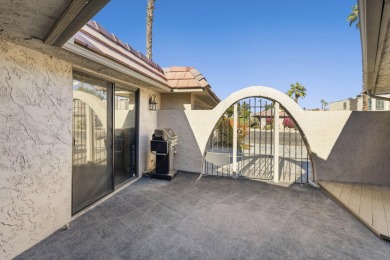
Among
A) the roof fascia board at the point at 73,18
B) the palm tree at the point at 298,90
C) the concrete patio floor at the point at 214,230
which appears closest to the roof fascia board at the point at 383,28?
the roof fascia board at the point at 73,18

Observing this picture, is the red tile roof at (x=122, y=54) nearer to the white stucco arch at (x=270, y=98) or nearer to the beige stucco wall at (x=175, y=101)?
the beige stucco wall at (x=175, y=101)

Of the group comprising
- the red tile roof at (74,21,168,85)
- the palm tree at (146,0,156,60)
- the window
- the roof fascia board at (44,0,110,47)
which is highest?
the palm tree at (146,0,156,60)

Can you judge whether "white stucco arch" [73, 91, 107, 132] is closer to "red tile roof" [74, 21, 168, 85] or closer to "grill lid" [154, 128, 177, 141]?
"red tile roof" [74, 21, 168, 85]

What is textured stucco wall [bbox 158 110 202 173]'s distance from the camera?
820 centimetres

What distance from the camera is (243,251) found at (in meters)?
3.32

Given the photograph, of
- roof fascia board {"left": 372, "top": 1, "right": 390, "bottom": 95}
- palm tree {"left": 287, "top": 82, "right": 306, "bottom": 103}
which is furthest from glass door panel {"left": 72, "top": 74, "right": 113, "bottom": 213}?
palm tree {"left": 287, "top": 82, "right": 306, "bottom": 103}

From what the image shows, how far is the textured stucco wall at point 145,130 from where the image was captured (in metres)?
7.48

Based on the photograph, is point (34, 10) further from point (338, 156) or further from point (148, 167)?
point (338, 156)

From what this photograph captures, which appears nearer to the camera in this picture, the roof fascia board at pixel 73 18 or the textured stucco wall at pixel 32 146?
the roof fascia board at pixel 73 18

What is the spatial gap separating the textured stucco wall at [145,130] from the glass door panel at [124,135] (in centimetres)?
29

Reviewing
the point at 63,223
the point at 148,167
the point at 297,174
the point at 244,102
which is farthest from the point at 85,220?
the point at 297,174

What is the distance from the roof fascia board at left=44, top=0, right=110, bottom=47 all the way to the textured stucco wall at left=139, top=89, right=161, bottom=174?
15.0 ft

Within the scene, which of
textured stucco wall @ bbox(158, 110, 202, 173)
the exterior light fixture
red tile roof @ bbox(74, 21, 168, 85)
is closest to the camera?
red tile roof @ bbox(74, 21, 168, 85)

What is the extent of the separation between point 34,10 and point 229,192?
19.5 feet
